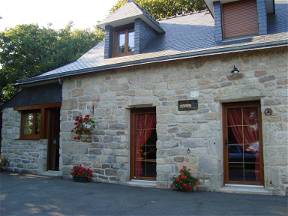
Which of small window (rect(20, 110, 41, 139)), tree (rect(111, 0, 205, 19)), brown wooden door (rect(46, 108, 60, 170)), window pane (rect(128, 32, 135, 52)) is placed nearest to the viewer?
window pane (rect(128, 32, 135, 52))

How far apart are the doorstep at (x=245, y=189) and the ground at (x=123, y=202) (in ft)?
0.59

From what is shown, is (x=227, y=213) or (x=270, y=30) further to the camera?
→ (x=270, y=30)

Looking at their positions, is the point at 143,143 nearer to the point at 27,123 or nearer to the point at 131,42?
the point at 131,42

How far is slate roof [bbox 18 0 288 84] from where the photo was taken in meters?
6.36

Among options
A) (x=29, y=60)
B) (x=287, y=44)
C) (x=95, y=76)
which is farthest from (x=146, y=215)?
(x=29, y=60)

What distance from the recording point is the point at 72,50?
1590 centimetres

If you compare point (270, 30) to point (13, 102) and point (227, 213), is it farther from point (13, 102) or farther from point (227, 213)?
point (13, 102)

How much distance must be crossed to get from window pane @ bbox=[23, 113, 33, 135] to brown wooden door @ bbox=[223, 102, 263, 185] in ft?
21.6

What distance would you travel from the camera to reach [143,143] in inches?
300

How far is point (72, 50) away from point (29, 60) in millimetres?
2339

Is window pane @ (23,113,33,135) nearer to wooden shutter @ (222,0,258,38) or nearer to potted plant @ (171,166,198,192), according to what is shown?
potted plant @ (171,166,198,192)

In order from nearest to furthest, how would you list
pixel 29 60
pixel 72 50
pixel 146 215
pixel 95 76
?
1. pixel 146 215
2. pixel 95 76
3. pixel 29 60
4. pixel 72 50

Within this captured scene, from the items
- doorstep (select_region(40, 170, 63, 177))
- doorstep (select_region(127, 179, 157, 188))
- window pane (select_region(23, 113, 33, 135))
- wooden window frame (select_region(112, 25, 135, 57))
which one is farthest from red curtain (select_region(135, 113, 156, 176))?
window pane (select_region(23, 113, 33, 135))

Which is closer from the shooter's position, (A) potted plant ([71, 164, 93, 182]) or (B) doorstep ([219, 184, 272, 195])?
(B) doorstep ([219, 184, 272, 195])
